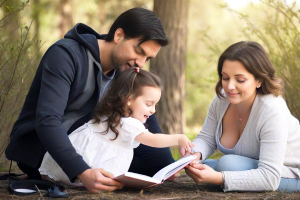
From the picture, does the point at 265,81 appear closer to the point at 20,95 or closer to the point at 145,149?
the point at 145,149

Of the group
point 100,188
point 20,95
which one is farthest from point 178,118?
point 100,188

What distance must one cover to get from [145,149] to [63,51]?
113 cm

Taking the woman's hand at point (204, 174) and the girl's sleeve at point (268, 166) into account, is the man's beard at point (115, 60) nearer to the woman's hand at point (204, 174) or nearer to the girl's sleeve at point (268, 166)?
the woman's hand at point (204, 174)

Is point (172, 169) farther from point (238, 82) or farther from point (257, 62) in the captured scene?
point (257, 62)

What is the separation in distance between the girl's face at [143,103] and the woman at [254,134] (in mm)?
412

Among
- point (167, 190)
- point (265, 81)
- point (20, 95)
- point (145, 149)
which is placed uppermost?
point (265, 81)

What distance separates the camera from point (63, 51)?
296 cm

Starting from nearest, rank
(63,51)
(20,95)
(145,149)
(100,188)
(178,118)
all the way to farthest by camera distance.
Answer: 1. (100,188)
2. (63,51)
3. (145,149)
4. (20,95)
5. (178,118)

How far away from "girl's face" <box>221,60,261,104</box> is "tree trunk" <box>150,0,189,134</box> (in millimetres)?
3248

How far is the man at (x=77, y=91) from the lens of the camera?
2.62 metres

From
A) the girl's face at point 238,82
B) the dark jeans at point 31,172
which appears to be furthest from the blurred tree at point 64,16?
the girl's face at point 238,82

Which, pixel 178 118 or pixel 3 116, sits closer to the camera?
pixel 3 116

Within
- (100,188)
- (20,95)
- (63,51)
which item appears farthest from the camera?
(20,95)

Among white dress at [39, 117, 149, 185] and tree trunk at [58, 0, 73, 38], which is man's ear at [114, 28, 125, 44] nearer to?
white dress at [39, 117, 149, 185]
